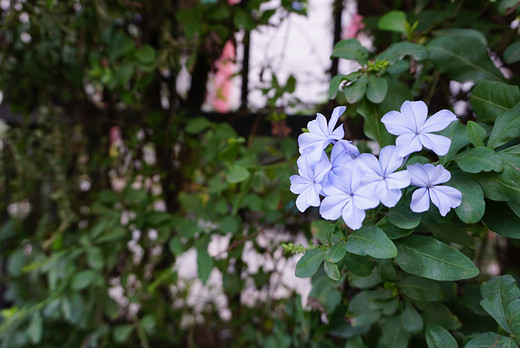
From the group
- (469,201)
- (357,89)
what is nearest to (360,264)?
(469,201)

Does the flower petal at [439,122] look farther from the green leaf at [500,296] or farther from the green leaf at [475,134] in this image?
the green leaf at [500,296]

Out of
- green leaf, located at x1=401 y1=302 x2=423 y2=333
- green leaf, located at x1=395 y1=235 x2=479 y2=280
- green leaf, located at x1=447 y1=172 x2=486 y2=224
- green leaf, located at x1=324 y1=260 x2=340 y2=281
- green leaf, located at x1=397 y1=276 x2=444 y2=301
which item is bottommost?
green leaf, located at x1=401 y1=302 x2=423 y2=333

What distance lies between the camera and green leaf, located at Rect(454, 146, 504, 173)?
0.51 metres

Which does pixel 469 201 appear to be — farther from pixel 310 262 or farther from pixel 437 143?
pixel 310 262

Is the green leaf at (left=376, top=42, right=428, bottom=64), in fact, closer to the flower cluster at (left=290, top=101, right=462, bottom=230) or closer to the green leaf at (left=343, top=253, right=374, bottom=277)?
the flower cluster at (left=290, top=101, right=462, bottom=230)

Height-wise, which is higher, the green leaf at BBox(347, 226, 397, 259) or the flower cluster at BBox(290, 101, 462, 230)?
the flower cluster at BBox(290, 101, 462, 230)

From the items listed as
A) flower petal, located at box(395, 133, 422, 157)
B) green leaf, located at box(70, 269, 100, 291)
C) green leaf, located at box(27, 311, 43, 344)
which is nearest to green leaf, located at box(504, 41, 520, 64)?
flower petal, located at box(395, 133, 422, 157)

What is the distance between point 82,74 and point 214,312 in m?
0.93

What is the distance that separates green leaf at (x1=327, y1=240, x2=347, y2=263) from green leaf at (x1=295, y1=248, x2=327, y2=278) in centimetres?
1

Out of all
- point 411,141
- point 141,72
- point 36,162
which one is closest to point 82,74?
point 141,72

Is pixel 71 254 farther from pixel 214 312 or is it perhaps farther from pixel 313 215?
pixel 313 215

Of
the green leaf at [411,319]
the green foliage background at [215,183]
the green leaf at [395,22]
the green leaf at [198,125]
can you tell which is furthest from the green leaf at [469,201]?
the green leaf at [198,125]

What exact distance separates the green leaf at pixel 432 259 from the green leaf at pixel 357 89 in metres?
0.23

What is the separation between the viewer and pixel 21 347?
1342mm
